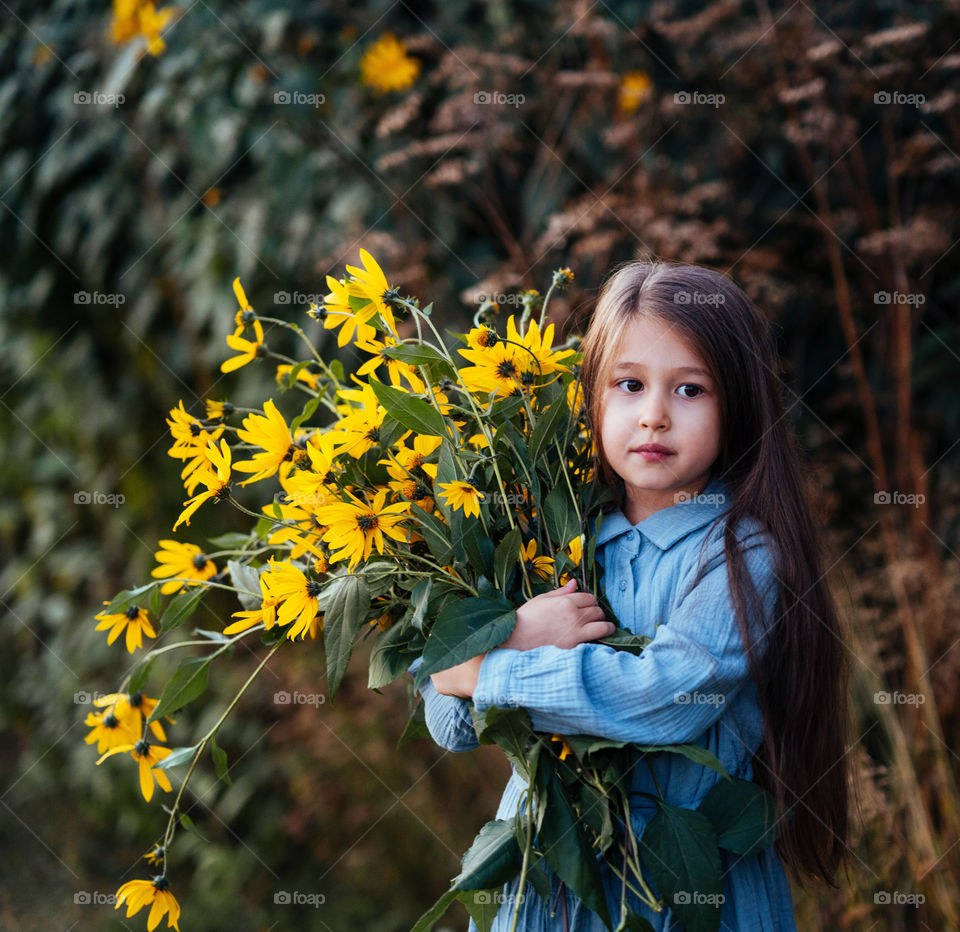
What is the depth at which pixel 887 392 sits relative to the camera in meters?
2.25

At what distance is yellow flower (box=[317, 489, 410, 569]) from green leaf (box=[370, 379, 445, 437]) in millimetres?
87

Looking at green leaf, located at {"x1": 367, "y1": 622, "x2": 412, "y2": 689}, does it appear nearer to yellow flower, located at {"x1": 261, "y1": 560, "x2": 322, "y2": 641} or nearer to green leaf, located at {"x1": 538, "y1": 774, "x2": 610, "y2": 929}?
yellow flower, located at {"x1": 261, "y1": 560, "x2": 322, "y2": 641}

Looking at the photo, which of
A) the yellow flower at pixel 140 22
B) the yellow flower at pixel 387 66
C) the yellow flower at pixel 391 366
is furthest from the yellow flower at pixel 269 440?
the yellow flower at pixel 140 22

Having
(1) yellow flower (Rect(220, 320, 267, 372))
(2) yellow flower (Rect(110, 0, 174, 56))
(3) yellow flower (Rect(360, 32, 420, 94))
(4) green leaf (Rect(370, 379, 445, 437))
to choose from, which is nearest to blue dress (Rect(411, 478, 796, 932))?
(4) green leaf (Rect(370, 379, 445, 437))

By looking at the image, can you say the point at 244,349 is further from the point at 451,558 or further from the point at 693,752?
the point at 693,752

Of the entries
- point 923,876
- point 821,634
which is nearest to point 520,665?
point 821,634

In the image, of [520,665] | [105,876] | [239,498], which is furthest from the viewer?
[105,876]

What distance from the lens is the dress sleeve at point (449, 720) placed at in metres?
1.08

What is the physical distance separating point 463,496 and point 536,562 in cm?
13

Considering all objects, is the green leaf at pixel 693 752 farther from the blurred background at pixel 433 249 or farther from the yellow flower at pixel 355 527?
the blurred background at pixel 433 249

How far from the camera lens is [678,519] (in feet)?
3.48

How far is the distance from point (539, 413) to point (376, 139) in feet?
4.67

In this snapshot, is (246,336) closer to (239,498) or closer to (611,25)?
(239,498)

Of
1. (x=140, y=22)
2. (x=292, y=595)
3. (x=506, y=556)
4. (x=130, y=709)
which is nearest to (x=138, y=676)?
(x=130, y=709)
